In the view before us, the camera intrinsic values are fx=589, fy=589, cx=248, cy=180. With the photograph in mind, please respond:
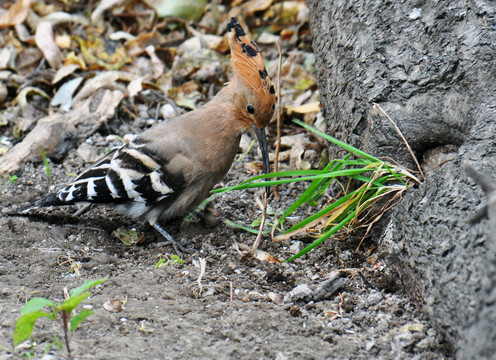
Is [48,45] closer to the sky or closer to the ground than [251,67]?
closer to the ground

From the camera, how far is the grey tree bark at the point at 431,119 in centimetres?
201

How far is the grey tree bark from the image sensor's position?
6.59 ft

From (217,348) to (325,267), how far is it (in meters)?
0.89

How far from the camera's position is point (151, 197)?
3418 millimetres

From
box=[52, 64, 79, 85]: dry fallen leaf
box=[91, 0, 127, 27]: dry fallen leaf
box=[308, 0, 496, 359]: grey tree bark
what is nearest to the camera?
box=[308, 0, 496, 359]: grey tree bark

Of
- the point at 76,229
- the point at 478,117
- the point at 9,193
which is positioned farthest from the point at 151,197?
the point at 478,117

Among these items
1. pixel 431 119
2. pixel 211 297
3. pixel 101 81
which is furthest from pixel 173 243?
pixel 101 81

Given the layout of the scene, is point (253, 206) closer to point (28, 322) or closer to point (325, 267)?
point (325, 267)

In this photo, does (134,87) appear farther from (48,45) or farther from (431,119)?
(431,119)

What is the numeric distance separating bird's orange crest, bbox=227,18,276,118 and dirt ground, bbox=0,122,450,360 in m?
Result: 0.68

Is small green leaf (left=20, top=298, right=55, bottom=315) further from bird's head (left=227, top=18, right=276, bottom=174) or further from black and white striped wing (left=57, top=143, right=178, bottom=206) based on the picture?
bird's head (left=227, top=18, right=276, bottom=174)

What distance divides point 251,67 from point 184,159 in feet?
2.14

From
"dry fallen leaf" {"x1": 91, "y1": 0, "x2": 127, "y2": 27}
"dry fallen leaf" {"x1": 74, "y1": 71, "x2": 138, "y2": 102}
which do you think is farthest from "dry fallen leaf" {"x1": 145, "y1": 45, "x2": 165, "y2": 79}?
"dry fallen leaf" {"x1": 91, "y1": 0, "x2": 127, "y2": 27}

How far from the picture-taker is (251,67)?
3.35 m
